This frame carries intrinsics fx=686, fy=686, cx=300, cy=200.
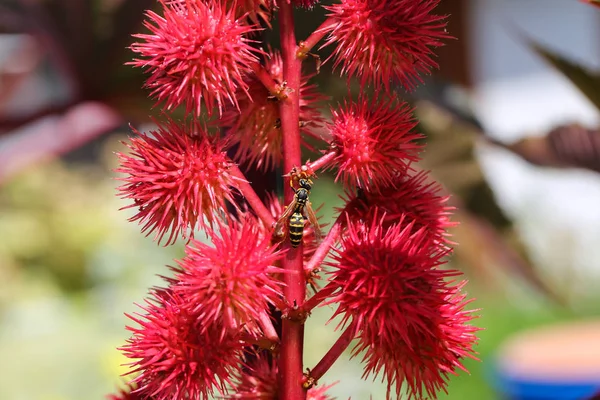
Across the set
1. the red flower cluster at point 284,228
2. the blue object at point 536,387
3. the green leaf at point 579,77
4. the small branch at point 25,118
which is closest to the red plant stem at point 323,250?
the red flower cluster at point 284,228

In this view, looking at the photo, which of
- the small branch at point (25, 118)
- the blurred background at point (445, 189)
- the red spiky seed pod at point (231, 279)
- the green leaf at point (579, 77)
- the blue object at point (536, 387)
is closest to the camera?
the red spiky seed pod at point (231, 279)

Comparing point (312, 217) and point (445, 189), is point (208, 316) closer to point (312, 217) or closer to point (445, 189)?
point (312, 217)

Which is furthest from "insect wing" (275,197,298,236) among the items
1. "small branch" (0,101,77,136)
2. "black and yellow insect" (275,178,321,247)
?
"small branch" (0,101,77,136)

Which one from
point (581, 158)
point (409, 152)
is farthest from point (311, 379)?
point (581, 158)

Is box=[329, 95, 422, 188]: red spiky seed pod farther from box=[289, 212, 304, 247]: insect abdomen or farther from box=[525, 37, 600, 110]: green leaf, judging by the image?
box=[525, 37, 600, 110]: green leaf

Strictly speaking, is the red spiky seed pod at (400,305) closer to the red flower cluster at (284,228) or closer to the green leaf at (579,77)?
the red flower cluster at (284,228)

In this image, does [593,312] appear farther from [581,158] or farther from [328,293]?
[328,293]
